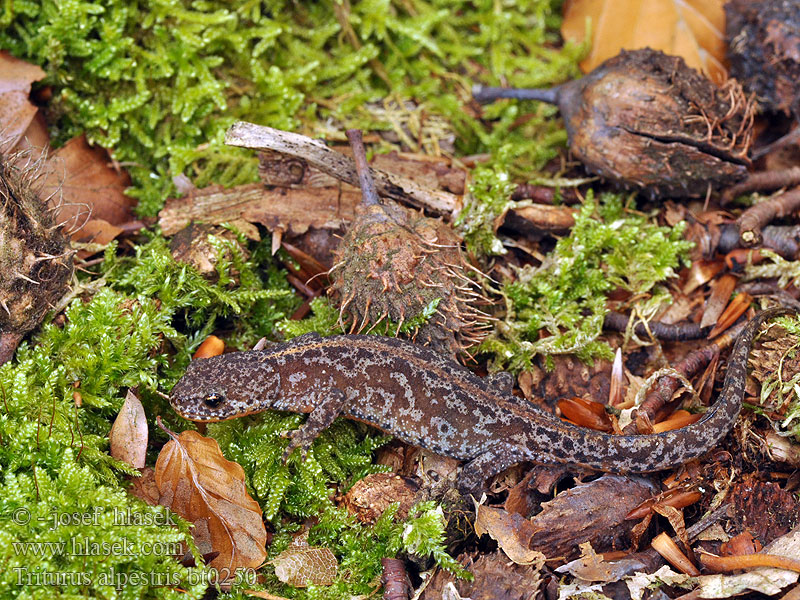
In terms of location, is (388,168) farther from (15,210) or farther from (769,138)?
(769,138)

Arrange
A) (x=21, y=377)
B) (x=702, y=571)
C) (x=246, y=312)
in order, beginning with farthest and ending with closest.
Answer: (x=246, y=312)
(x=21, y=377)
(x=702, y=571)

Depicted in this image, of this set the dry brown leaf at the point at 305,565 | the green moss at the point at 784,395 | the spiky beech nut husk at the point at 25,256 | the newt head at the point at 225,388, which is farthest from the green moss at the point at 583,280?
the spiky beech nut husk at the point at 25,256

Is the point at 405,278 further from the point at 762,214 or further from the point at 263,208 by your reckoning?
the point at 762,214

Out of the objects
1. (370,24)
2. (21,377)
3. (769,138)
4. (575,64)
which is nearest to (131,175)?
(21,377)

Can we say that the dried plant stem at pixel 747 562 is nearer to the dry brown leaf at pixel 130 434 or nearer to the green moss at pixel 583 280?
the green moss at pixel 583 280

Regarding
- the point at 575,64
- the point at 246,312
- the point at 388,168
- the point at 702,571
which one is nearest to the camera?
the point at 702,571

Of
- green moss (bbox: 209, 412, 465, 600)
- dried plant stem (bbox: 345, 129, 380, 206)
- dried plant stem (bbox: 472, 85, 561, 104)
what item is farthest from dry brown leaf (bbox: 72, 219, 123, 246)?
dried plant stem (bbox: 472, 85, 561, 104)

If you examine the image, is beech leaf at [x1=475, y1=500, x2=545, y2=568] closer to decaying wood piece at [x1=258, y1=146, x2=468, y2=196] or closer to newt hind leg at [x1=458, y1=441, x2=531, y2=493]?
newt hind leg at [x1=458, y1=441, x2=531, y2=493]
